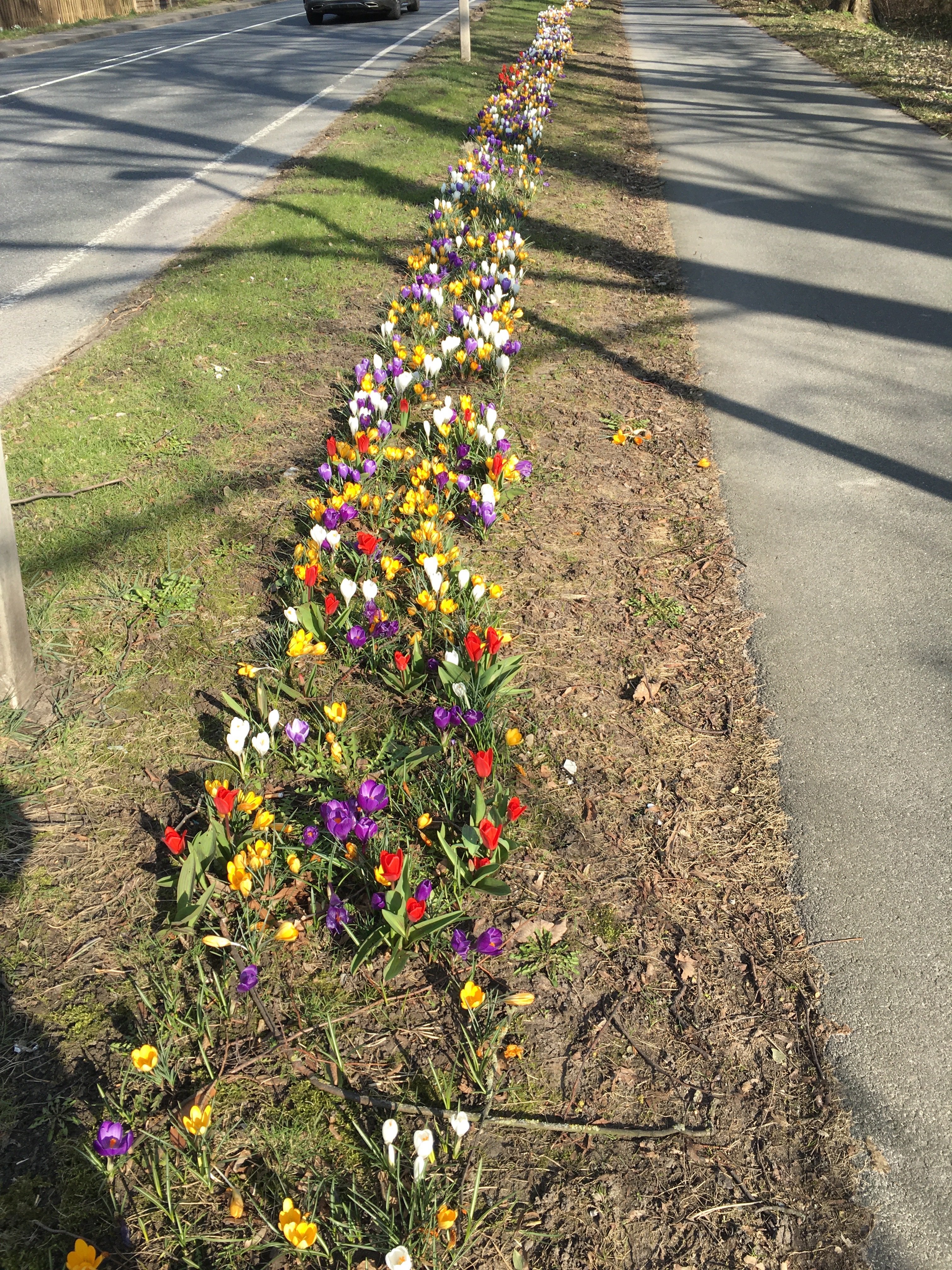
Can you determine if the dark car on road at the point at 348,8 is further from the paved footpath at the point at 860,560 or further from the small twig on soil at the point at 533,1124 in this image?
the small twig on soil at the point at 533,1124

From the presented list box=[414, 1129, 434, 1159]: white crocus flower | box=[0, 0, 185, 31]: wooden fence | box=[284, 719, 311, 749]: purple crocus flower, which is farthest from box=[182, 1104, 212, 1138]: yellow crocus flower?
box=[0, 0, 185, 31]: wooden fence

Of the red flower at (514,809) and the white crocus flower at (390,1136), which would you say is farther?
the red flower at (514,809)

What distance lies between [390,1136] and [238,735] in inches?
48.7

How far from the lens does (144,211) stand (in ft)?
27.3

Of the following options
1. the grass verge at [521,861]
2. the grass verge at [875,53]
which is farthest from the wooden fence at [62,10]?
the grass verge at [521,861]

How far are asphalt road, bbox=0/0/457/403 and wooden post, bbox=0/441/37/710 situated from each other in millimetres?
2677

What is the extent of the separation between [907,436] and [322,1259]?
16.0 ft

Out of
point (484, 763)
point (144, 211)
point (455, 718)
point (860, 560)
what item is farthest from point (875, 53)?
point (484, 763)

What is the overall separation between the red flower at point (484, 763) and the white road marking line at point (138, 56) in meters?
14.4

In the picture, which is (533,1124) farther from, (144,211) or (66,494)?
(144,211)

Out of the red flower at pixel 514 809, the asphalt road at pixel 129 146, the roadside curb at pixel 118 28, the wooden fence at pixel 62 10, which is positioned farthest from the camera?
the wooden fence at pixel 62 10

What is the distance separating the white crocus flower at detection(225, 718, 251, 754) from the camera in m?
2.73

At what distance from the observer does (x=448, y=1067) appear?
2.22m

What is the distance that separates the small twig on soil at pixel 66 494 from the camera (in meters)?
4.16
